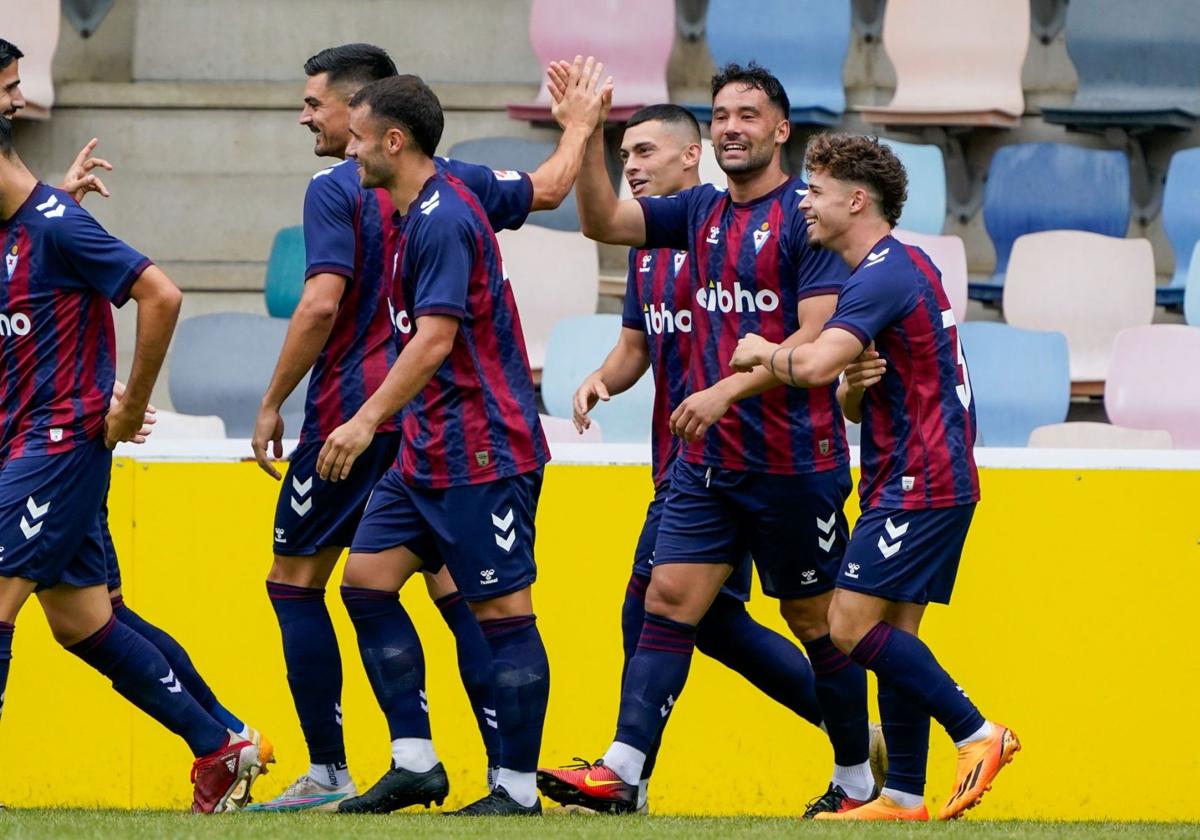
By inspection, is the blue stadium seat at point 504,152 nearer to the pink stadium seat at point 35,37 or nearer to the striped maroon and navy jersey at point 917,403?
the pink stadium seat at point 35,37

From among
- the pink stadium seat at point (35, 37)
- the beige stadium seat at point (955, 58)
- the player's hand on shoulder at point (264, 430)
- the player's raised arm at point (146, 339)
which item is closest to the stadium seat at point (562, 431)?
the player's hand on shoulder at point (264, 430)

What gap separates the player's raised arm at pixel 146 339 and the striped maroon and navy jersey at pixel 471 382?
59 cm

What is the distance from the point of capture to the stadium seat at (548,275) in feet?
31.2

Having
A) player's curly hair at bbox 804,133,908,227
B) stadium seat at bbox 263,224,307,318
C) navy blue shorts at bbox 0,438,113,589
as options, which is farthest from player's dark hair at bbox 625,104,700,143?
stadium seat at bbox 263,224,307,318

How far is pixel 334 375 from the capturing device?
5.38m

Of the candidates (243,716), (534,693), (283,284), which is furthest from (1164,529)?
(283,284)

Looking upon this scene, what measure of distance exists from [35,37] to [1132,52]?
583cm

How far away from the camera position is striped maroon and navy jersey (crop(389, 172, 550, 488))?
16.1 feet

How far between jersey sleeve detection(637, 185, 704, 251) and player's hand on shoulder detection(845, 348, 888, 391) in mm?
785

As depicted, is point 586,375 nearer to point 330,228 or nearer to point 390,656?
point 330,228

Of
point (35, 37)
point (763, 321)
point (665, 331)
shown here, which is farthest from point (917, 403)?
point (35, 37)

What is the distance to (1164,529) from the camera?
5723mm

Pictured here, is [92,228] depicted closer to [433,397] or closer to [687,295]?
[433,397]

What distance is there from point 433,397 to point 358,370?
0.47m
